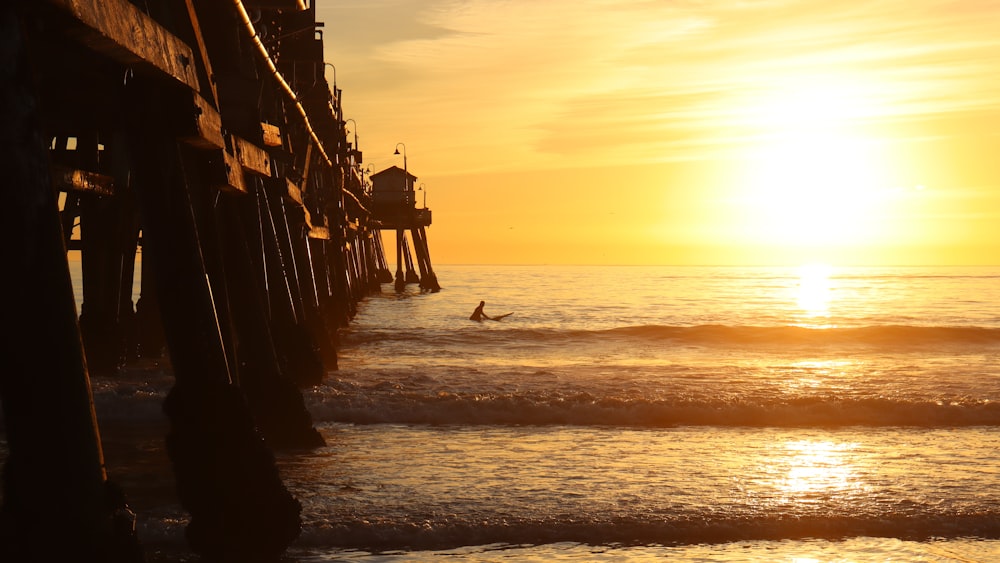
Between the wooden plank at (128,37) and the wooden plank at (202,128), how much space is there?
132 mm

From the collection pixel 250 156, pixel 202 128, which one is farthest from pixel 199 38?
pixel 250 156

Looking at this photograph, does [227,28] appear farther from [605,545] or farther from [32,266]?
[32,266]

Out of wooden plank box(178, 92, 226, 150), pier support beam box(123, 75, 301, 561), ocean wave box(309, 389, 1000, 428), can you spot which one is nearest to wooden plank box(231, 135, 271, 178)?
pier support beam box(123, 75, 301, 561)

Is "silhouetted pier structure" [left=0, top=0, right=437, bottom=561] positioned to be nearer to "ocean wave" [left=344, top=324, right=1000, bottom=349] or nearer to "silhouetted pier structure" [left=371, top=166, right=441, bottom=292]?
"ocean wave" [left=344, top=324, right=1000, bottom=349]

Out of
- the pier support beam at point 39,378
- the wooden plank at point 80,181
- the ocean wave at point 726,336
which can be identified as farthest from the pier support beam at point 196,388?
the ocean wave at point 726,336

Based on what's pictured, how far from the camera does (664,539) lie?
22.9ft

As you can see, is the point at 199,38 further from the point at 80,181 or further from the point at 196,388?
the point at 80,181

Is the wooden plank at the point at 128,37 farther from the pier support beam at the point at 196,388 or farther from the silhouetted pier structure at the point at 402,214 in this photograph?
the silhouetted pier structure at the point at 402,214

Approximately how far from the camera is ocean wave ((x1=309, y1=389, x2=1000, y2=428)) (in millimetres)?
12750

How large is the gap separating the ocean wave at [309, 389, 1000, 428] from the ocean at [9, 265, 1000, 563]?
4cm

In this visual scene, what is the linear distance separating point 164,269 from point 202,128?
0.73 metres

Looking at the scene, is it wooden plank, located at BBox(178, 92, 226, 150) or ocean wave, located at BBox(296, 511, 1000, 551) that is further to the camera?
ocean wave, located at BBox(296, 511, 1000, 551)

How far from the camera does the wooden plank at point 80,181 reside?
32.8 feet

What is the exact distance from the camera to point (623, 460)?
9.86 metres
